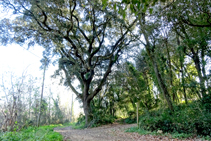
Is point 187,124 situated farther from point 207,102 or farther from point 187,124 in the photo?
point 207,102

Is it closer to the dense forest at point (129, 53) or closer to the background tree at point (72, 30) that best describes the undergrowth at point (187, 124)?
the dense forest at point (129, 53)

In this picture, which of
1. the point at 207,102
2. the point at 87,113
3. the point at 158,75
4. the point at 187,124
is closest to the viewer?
the point at 187,124

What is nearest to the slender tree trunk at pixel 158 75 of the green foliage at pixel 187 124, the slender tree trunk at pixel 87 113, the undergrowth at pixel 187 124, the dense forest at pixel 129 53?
the dense forest at pixel 129 53

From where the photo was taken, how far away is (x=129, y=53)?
44.2 feet

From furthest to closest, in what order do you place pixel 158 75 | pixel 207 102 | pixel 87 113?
pixel 87 113, pixel 158 75, pixel 207 102

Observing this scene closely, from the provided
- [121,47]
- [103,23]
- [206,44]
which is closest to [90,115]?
[121,47]

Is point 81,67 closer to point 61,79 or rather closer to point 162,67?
point 61,79

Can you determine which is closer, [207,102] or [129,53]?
[207,102]

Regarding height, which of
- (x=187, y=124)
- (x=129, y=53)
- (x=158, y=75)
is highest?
(x=129, y=53)

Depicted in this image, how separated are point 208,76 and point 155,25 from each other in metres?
4.51

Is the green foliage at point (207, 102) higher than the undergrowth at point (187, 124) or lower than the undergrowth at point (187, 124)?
higher

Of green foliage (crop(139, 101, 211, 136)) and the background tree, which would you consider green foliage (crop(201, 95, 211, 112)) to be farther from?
the background tree

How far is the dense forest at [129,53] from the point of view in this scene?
679cm

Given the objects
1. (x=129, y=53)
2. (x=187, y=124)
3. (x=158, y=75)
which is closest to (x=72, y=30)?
(x=129, y=53)
